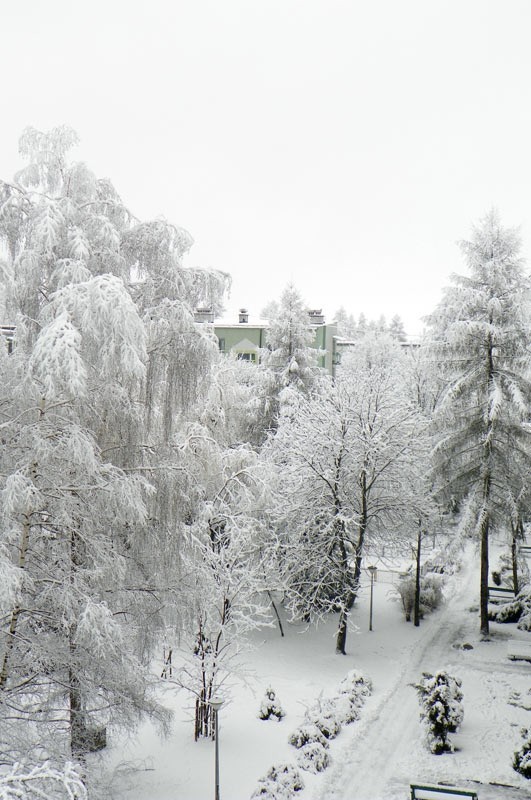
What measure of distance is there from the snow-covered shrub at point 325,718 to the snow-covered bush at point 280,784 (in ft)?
6.16

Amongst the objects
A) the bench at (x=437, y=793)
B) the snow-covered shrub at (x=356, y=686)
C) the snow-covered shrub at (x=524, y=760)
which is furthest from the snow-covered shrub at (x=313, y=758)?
the snow-covered shrub at (x=524, y=760)

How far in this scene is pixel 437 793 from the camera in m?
10.3

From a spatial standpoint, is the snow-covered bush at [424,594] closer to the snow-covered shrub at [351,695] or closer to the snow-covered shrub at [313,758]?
the snow-covered shrub at [351,695]

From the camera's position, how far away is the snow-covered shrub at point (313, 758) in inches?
472

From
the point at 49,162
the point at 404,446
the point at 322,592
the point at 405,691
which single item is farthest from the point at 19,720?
the point at 404,446

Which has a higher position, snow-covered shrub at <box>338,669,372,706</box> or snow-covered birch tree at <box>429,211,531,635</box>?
snow-covered birch tree at <box>429,211,531,635</box>

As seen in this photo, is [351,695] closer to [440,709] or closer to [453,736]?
[453,736]

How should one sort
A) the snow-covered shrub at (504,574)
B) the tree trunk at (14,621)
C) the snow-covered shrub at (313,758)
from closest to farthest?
the tree trunk at (14,621) → the snow-covered shrub at (313,758) → the snow-covered shrub at (504,574)

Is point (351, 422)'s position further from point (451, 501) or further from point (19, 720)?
point (19, 720)

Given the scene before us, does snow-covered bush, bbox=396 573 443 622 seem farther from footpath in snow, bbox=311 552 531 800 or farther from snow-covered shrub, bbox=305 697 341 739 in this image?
snow-covered shrub, bbox=305 697 341 739

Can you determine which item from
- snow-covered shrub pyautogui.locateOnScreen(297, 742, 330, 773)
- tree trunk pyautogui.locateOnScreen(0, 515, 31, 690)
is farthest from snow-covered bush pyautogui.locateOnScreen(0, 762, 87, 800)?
snow-covered shrub pyautogui.locateOnScreen(297, 742, 330, 773)

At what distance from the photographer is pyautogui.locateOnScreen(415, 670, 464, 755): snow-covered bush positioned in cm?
1277

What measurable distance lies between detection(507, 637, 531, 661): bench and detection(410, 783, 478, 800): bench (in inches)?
284

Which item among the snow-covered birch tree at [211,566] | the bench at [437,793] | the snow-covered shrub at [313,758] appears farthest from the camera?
the snow-covered shrub at [313,758]
